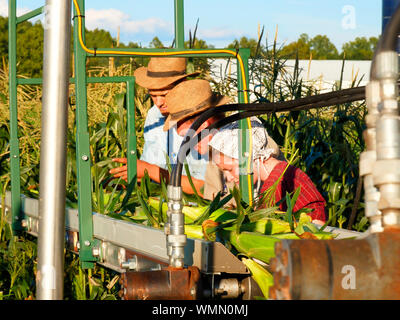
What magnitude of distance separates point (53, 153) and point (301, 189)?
85.6 inches

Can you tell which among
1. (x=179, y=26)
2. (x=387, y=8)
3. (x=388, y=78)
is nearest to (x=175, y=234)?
(x=388, y=78)

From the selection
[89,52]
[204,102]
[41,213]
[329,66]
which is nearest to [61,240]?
[41,213]

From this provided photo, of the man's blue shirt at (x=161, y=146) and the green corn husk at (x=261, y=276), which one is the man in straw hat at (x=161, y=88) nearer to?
the man's blue shirt at (x=161, y=146)

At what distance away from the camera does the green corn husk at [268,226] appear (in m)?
2.63

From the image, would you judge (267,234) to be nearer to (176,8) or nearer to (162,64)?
(176,8)

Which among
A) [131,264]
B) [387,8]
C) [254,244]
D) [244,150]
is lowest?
[131,264]

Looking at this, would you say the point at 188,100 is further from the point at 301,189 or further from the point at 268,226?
the point at 268,226

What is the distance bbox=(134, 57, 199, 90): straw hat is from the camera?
4.83 m

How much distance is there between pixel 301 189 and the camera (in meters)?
3.63

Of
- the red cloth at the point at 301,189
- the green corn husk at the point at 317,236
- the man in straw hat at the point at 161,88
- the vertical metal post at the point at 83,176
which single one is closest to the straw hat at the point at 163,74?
the man in straw hat at the point at 161,88

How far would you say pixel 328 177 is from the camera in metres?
4.95

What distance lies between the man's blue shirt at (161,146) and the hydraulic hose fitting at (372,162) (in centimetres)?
293

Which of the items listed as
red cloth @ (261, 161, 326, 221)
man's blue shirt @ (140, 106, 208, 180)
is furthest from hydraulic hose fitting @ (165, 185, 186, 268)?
man's blue shirt @ (140, 106, 208, 180)

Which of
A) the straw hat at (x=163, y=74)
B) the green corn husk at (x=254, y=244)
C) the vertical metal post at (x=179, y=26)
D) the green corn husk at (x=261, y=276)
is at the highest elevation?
the vertical metal post at (x=179, y=26)
